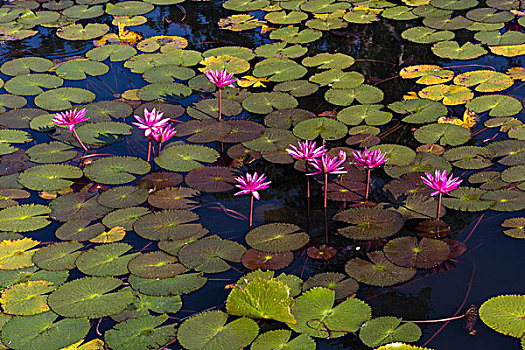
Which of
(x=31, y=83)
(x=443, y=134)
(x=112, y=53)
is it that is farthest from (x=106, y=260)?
(x=112, y=53)

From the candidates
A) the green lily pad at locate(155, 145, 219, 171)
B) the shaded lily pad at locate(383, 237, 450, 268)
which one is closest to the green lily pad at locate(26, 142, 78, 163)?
the green lily pad at locate(155, 145, 219, 171)

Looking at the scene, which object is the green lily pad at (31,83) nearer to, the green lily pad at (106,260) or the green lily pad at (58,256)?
the green lily pad at (58,256)

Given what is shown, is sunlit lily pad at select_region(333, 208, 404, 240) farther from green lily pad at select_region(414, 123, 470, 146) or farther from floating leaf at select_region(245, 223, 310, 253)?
green lily pad at select_region(414, 123, 470, 146)

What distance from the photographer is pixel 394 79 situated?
586 centimetres

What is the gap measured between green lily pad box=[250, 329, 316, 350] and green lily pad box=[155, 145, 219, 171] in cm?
184

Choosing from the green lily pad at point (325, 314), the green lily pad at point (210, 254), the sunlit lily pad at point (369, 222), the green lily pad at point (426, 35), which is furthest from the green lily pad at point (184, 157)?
the green lily pad at point (426, 35)

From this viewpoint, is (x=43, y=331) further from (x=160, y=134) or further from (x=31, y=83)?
(x=31, y=83)

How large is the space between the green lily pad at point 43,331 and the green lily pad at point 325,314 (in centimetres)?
122

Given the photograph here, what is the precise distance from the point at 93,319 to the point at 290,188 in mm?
1767

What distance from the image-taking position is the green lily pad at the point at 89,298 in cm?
337

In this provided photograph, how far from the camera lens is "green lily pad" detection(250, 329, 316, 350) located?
3.09m

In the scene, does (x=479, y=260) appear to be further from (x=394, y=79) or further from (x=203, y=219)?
(x=394, y=79)

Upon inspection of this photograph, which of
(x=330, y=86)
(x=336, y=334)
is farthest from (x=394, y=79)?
(x=336, y=334)

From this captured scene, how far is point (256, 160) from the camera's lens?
15.6 feet
